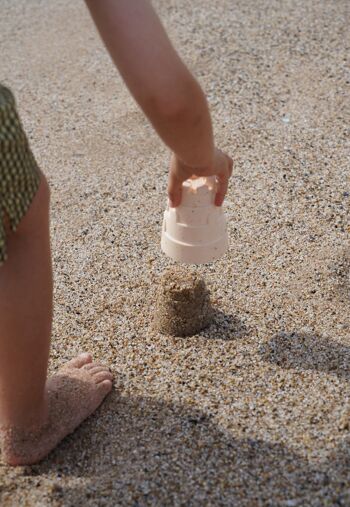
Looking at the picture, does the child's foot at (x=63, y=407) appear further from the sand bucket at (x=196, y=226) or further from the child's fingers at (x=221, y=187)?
the child's fingers at (x=221, y=187)

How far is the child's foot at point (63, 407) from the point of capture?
1.81 metres

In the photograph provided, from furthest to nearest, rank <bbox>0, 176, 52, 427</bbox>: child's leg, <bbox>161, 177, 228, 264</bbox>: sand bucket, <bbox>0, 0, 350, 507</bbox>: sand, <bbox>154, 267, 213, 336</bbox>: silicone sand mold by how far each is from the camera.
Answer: <bbox>154, 267, 213, 336</bbox>: silicone sand mold, <bbox>161, 177, 228, 264</bbox>: sand bucket, <bbox>0, 0, 350, 507</bbox>: sand, <bbox>0, 176, 52, 427</bbox>: child's leg

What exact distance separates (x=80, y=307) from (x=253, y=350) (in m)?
0.55

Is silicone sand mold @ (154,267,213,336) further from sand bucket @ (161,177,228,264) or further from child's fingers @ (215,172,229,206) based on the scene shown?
child's fingers @ (215,172,229,206)

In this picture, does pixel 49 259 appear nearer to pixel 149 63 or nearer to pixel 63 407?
pixel 63 407

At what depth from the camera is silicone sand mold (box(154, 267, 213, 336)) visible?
2143 mm

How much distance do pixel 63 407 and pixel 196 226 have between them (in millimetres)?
564

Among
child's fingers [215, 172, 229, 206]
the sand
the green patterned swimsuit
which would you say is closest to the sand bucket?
child's fingers [215, 172, 229, 206]

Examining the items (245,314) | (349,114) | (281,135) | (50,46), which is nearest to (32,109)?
(50,46)

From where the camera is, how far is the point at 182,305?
7.02 feet

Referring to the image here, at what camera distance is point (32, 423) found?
1.83m

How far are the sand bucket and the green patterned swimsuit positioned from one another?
1.61 feet

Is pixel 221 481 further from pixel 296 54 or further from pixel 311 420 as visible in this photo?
pixel 296 54

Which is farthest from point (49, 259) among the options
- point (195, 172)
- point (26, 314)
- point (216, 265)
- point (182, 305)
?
point (216, 265)
